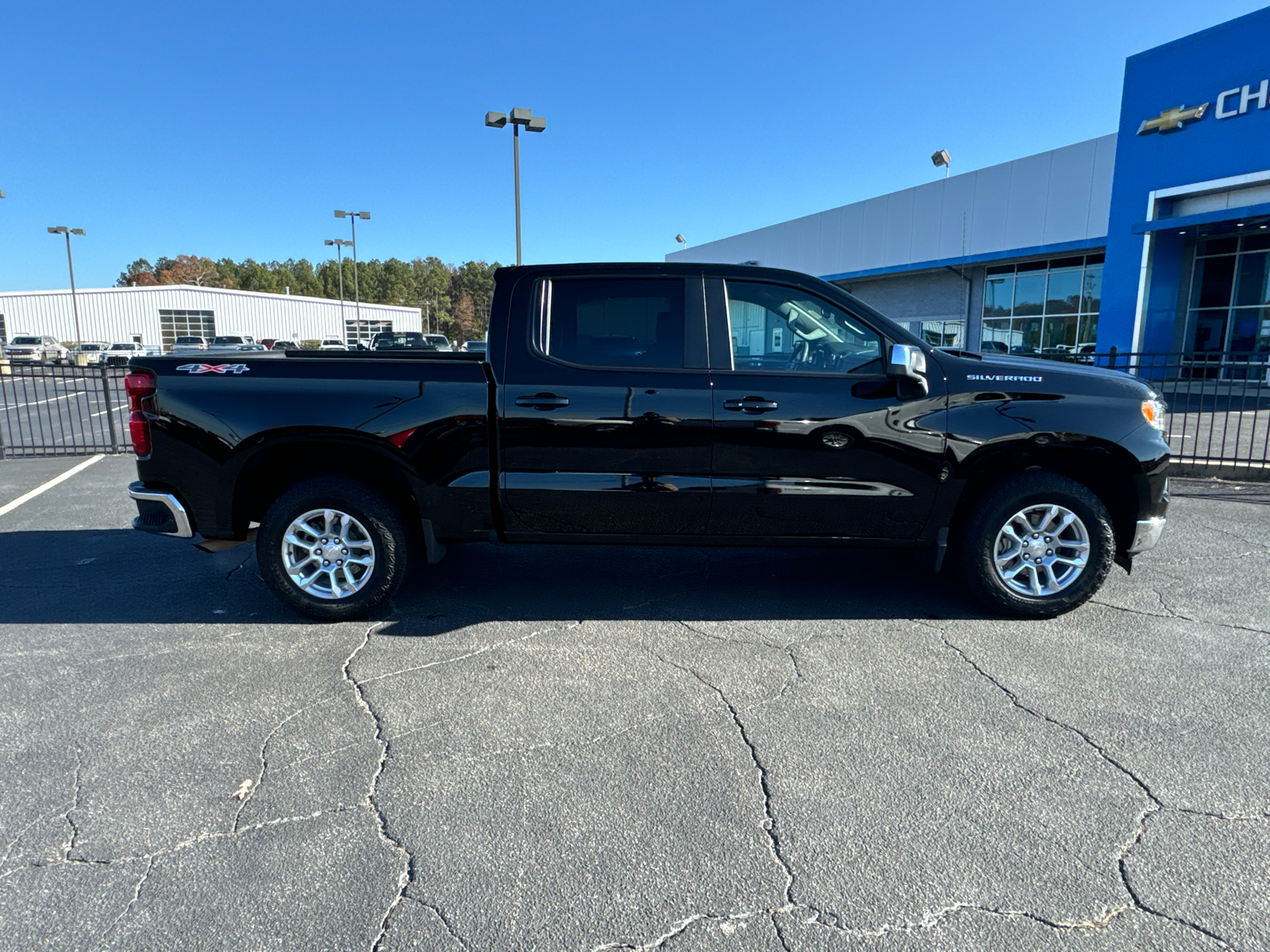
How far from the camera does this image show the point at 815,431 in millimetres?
4219

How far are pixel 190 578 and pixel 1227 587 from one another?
22.3 feet

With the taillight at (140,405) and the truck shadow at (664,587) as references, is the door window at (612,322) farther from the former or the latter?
the taillight at (140,405)

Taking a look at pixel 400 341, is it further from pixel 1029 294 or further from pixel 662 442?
pixel 662 442

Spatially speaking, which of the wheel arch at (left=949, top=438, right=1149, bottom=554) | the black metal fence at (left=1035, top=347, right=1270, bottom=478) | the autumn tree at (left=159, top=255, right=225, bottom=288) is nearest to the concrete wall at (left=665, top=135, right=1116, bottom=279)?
the black metal fence at (left=1035, top=347, right=1270, bottom=478)

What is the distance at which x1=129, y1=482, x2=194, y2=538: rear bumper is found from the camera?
14.3ft

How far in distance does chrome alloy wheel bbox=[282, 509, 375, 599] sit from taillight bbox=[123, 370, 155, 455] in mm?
941

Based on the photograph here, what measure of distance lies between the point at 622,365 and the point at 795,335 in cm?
102

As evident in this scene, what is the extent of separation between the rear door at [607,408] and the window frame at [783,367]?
12cm

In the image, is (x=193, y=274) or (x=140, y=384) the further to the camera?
(x=193, y=274)

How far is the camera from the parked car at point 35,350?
42.0 metres

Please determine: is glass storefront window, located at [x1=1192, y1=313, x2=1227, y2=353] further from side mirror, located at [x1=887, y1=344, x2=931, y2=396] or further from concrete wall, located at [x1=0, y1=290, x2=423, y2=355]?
concrete wall, located at [x1=0, y1=290, x2=423, y2=355]

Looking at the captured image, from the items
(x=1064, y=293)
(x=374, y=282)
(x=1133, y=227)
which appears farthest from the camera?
(x=374, y=282)

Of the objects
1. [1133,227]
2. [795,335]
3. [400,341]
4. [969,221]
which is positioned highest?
[969,221]

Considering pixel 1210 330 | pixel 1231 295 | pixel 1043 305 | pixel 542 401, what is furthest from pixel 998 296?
pixel 542 401
